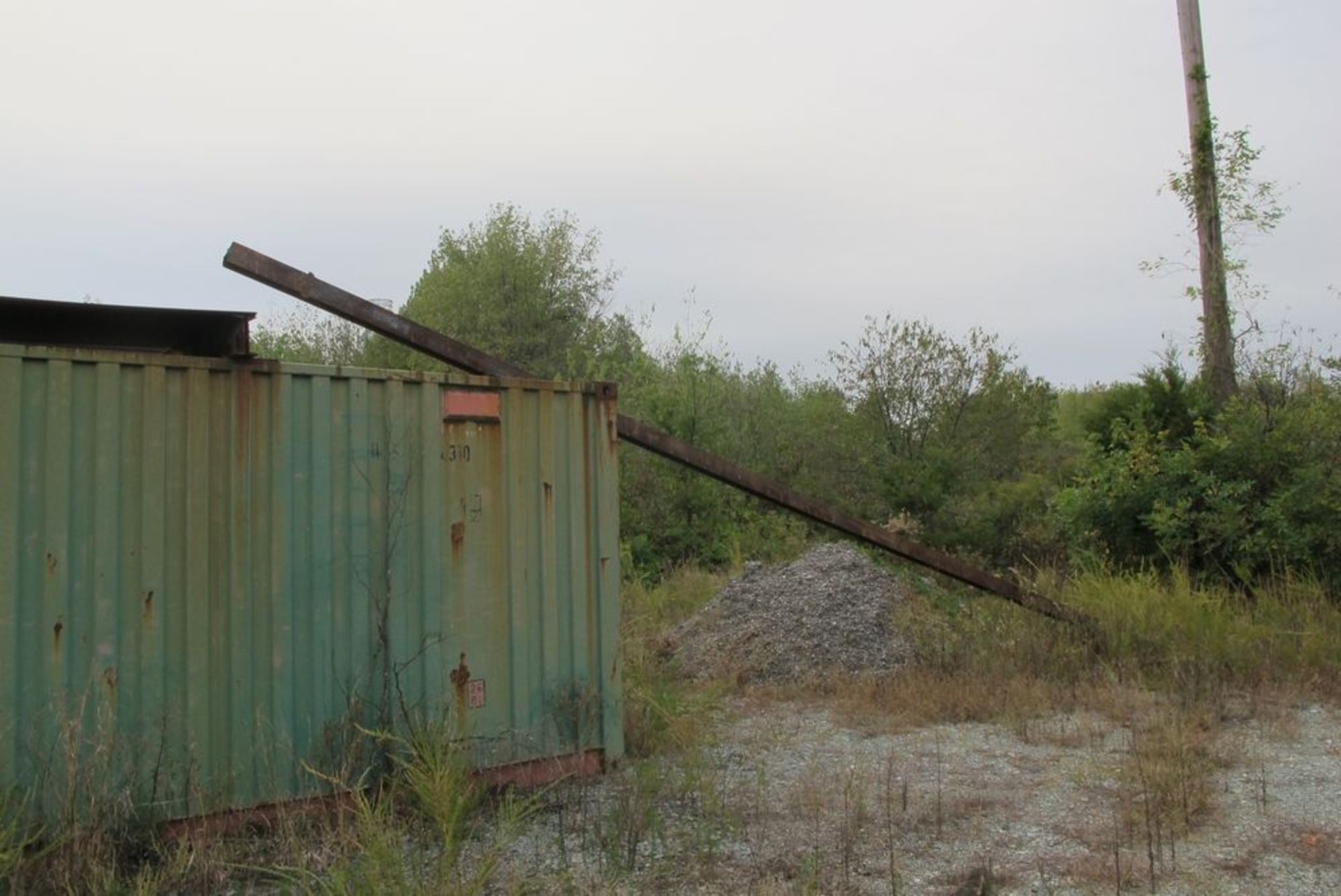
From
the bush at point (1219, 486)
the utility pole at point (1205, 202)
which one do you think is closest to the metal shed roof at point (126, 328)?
the bush at point (1219, 486)

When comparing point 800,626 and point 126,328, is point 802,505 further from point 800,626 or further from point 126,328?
point 126,328

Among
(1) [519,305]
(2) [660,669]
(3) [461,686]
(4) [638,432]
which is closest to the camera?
(3) [461,686]

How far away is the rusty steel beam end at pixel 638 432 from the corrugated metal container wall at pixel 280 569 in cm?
48

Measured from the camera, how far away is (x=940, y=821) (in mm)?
5207

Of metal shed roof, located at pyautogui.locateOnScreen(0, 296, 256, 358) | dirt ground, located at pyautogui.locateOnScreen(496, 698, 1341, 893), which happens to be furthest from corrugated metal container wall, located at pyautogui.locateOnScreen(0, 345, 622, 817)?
dirt ground, located at pyautogui.locateOnScreen(496, 698, 1341, 893)

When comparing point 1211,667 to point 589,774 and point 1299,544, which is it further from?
point 589,774

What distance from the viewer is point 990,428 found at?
57.7 ft

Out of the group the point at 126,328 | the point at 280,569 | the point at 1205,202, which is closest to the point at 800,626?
the point at 280,569

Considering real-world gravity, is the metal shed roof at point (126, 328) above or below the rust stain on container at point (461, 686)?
above

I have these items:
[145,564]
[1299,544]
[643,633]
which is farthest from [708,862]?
[1299,544]

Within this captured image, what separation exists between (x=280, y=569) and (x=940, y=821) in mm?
3311

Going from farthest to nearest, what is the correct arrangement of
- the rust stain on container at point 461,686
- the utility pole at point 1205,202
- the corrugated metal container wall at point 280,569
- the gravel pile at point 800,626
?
1. the utility pole at point 1205,202
2. the gravel pile at point 800,626
3. the rust stain on container at point 461,686
4. the corrugated metal container wall at point 280,569

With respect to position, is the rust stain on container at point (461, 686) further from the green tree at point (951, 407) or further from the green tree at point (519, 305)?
the green tree at point (519, 305)

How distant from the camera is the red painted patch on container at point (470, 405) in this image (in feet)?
18.4
